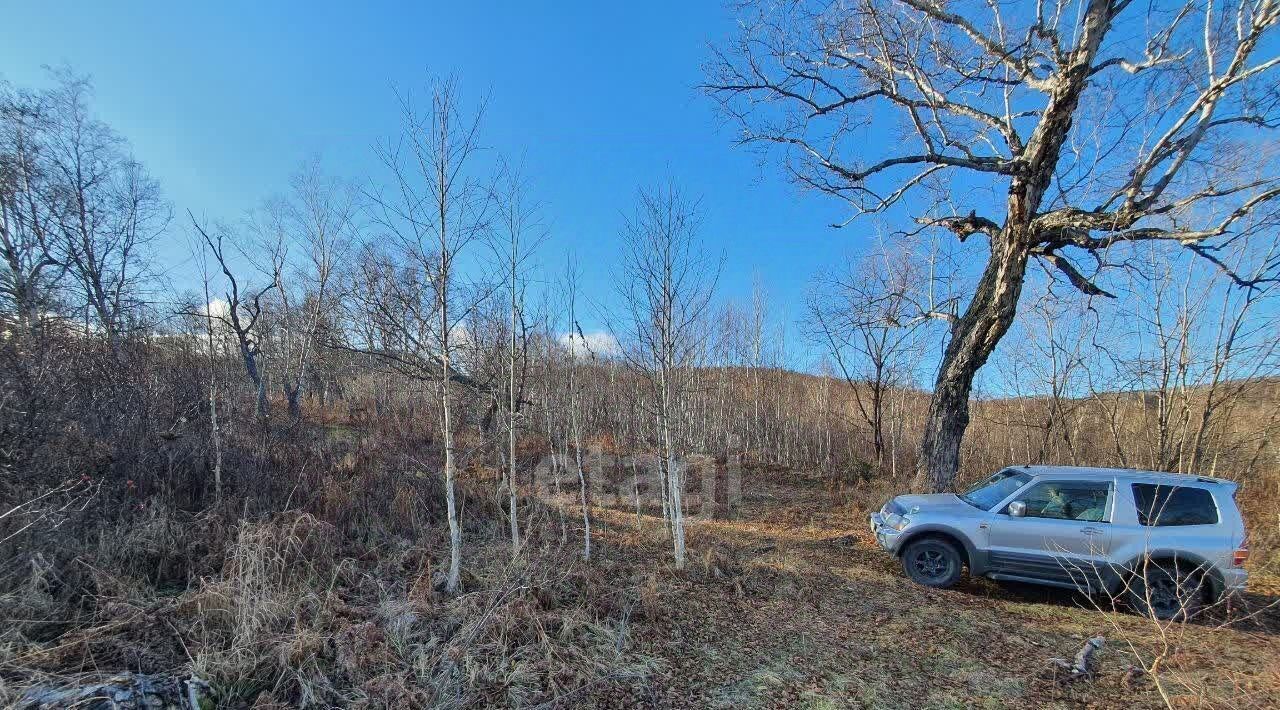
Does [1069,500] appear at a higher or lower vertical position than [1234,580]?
higher

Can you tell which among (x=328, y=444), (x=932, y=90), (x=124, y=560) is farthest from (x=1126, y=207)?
(x=328, y=444)

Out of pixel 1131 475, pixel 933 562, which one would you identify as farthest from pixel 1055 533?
pixel 933 562

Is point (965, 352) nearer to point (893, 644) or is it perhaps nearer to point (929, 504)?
point (929, 504)

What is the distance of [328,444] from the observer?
10.2 m

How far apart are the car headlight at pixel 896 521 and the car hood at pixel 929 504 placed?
123 millimetres

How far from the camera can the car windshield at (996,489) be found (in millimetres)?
5730

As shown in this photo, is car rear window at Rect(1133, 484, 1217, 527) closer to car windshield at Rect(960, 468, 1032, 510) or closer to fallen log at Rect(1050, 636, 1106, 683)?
car windshield at Rect(960, 468, 1032, 510)

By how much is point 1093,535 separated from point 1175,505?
89 cm

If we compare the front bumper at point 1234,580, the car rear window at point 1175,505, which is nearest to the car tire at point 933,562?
the car rear window at point 1175,505

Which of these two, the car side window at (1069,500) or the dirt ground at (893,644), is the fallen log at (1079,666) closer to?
the dirt ground at (893,644)

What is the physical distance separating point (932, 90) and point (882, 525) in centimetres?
692

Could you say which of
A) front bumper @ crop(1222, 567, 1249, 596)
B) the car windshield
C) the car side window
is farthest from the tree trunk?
front bumper @ crop(1222, 567, 1249, 596)

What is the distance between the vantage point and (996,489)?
5.98m

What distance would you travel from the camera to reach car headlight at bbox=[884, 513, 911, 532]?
5.96 metres
